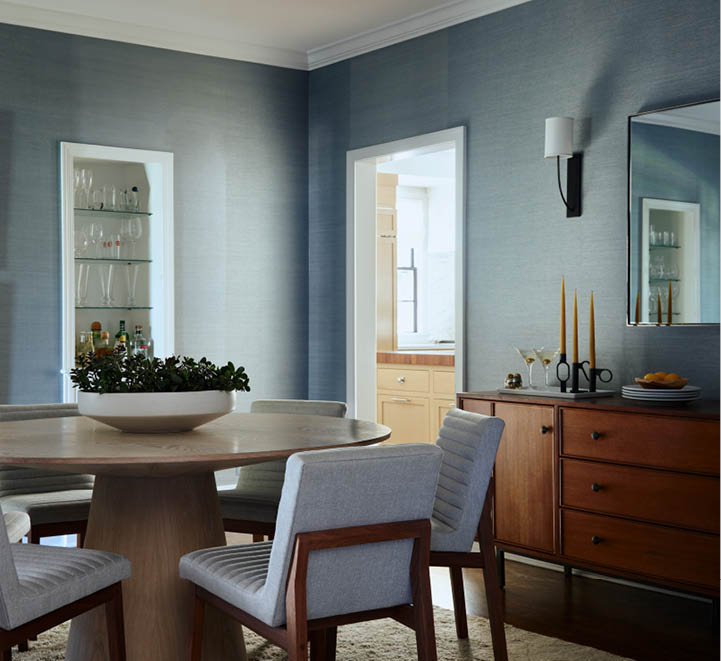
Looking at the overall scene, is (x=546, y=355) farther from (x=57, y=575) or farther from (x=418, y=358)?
(x=57, y=575)

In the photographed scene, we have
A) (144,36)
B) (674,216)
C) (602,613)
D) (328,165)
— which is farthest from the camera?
(328,165)

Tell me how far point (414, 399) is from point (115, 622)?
3.77 metres

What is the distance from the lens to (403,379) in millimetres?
6156

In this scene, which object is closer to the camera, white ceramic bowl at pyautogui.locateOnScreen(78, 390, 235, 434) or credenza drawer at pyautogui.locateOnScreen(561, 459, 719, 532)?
white ceramic bowl at pyautogui.locateOnScreen(78, 390, 235, 434)

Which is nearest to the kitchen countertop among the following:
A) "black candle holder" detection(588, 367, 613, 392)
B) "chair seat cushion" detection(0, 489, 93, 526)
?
"black candle holder" detection(588, 367, 613, 392)

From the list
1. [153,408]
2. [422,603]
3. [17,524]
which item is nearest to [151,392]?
[153,408]

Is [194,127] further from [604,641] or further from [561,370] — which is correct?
[604,641]

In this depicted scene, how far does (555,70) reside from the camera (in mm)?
4289

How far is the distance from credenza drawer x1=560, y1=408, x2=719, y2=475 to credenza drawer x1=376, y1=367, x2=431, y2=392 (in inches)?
90.0

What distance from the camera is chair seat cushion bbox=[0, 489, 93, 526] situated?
318 centimetres

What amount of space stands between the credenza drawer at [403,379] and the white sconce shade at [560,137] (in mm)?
2146

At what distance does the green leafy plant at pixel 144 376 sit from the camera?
108 inches

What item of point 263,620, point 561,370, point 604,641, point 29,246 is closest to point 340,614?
point 263,620

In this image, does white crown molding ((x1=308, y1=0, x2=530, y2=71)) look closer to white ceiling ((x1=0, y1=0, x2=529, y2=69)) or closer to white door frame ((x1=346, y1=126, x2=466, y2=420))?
white ceiling ((x1=0, y1=0, x2=529, y2=69))
